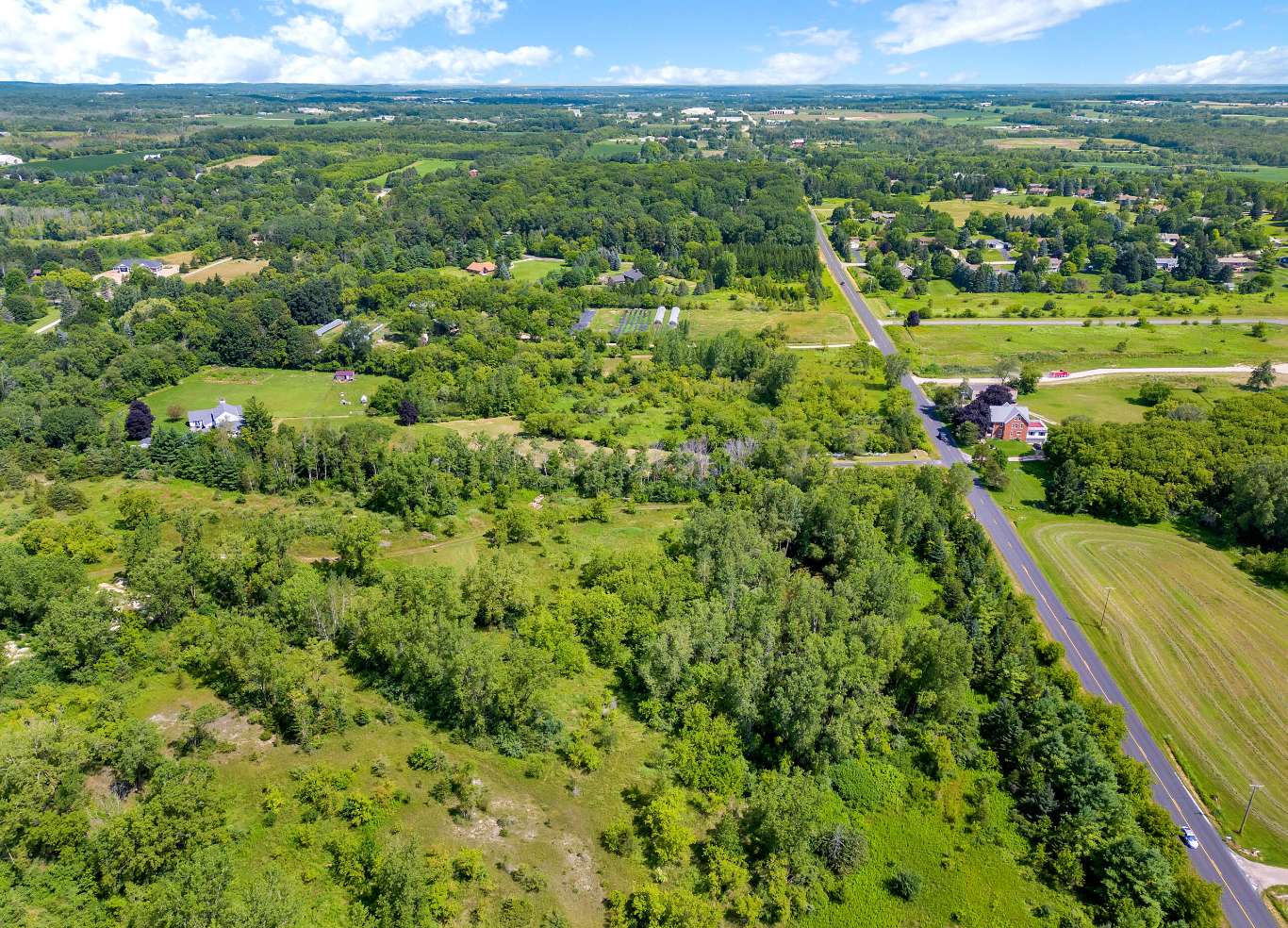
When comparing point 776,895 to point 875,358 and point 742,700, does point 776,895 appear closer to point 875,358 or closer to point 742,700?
point 742,700

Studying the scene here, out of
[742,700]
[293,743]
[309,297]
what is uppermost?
[309,297]

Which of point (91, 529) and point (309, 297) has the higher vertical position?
point (309, 297)

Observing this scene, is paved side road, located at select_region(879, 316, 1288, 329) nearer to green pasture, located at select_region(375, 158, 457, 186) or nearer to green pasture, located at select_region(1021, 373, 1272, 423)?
green pasture, located at select_region(1021, 373, 1272, 423)

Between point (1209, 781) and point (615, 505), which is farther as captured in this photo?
point (615, 505)

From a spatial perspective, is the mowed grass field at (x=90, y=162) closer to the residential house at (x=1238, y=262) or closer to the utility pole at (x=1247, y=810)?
the utility pole at (x=1247, y=810)

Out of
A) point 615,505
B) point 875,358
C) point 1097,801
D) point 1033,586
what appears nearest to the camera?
point 1097,801

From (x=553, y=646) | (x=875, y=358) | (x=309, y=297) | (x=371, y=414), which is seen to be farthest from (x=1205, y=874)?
(x=309, y=297)

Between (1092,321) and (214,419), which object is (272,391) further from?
(1092,321)
